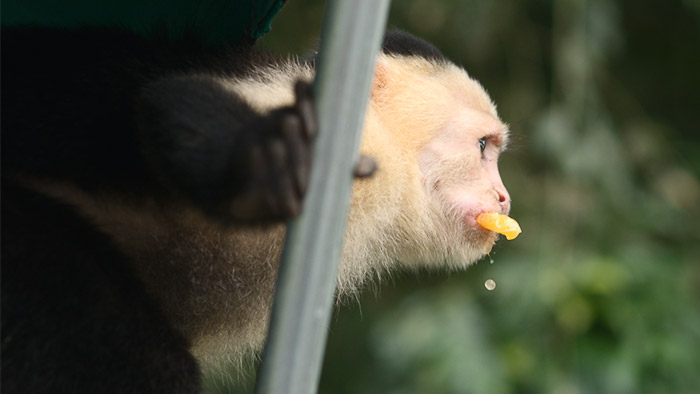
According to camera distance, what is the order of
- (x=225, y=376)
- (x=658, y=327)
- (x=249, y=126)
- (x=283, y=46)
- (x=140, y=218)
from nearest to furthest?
1. (x=249, y=126)
2. (x=140, y=218)
3. (x=225, y=376)
4. (x=658, y=327)
5. (x=283, y=46)

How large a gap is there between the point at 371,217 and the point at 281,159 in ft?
2.16

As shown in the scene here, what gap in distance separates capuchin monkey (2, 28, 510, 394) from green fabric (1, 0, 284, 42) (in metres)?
0.09

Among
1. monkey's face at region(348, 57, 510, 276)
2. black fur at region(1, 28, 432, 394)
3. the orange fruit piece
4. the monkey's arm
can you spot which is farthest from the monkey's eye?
the monkey's arm

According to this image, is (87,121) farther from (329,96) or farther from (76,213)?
(329,96)

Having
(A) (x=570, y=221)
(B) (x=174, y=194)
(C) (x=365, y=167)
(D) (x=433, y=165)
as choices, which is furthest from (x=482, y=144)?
(A) (x=570, y=221)

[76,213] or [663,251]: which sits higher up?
[76,213]

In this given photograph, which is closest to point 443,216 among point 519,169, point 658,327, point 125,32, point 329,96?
point 125,32

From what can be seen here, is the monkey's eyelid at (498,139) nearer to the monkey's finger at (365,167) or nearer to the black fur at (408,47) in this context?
the black fur at (408,47)

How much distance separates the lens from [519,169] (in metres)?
3.74

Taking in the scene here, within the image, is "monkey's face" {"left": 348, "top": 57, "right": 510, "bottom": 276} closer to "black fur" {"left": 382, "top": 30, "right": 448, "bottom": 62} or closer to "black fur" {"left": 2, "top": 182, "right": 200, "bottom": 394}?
"black fur" {"left": 382, "top": 30, "right": 448, "bottom": 62}

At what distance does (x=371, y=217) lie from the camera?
1.76m

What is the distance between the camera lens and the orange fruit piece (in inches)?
73.9

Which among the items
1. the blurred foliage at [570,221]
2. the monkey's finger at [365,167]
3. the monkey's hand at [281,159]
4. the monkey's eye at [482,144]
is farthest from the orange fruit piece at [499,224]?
the monkey's hand at [281,159]

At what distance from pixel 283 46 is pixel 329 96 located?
9.86ft
